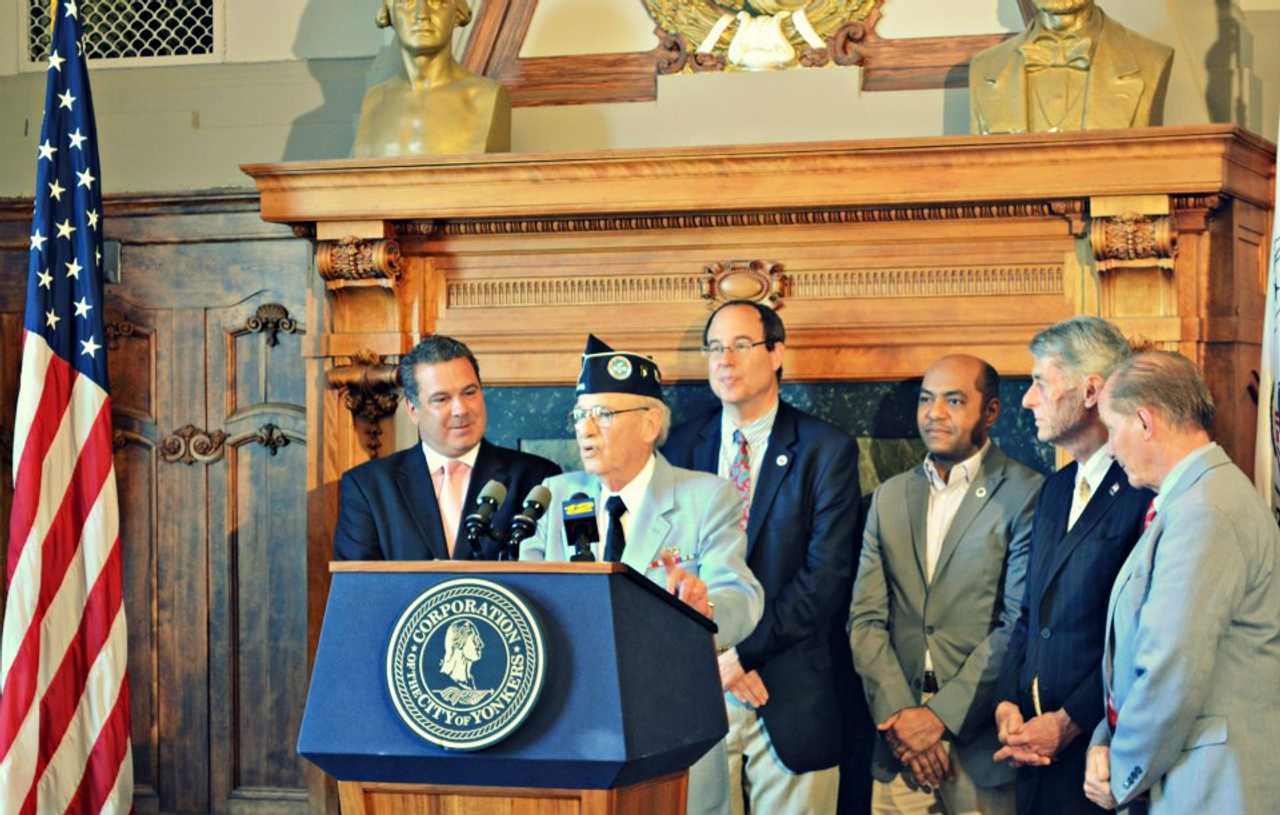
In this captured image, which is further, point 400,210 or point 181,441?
point 181,441

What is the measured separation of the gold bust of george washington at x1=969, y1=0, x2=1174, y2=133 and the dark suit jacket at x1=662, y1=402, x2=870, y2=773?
1074 millimetres

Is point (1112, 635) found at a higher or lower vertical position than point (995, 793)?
higher

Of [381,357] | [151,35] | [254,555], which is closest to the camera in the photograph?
[381,357]

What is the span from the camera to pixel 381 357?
5434mm

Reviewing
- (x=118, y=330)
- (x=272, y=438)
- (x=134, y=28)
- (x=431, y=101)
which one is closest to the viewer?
(x=431, y=101)

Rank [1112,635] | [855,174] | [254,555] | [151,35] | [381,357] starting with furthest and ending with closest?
[151,35]
[254,555]
[381,357]
[855,174]
[1112,635]

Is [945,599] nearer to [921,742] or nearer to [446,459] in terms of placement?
[921,742]

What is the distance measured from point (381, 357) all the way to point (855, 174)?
4.85ft

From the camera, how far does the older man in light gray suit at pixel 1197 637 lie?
138 inches

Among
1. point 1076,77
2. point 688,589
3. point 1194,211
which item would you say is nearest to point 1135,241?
point 1194,211

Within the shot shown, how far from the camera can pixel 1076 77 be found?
5062 mm

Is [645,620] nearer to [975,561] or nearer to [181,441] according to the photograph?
[975,561]

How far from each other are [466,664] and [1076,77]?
2806mm

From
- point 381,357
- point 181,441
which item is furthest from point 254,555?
point 381,357
